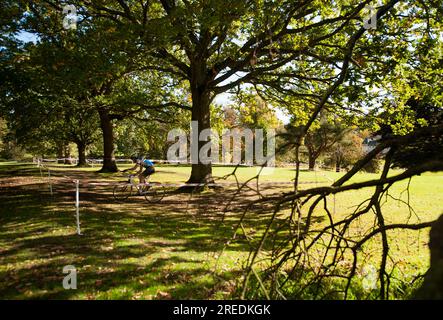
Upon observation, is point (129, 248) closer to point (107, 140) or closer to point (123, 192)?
point (123, 192)

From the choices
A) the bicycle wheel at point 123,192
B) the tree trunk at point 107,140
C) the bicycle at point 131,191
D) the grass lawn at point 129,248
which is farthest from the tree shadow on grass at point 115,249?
the tree trunk at point 107,140

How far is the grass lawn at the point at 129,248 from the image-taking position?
5.45 metres

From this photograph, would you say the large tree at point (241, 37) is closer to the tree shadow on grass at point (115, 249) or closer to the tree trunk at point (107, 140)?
the tree shadow on grass at point (115, 249)

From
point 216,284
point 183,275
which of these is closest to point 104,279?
point 183,275

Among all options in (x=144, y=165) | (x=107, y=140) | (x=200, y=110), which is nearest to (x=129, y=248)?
(x=144, y=165)

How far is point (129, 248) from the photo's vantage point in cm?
788

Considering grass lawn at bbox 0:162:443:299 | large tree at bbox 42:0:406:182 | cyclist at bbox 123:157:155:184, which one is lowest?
grass lawn at bbox 0:162:443:299

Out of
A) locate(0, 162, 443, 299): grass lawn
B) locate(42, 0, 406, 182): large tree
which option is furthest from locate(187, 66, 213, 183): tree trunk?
locate(0, 162, 443, 299): grass lawn

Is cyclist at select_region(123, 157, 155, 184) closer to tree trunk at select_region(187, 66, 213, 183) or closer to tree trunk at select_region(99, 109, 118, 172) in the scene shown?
tree trunk at select_region(187, 66, 213, 183)

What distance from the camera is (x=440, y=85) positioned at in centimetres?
1161

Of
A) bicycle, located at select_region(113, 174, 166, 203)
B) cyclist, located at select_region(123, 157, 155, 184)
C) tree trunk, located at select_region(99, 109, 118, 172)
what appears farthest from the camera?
tree trunk, located at select_region(99, 109, 118, 172)

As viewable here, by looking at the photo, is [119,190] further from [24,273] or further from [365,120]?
[365,120]

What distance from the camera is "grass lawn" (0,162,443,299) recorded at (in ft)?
17.9

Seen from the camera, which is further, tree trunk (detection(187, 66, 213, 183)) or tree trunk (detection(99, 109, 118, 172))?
tree trunk (detection(99, 109, 118, 172))
